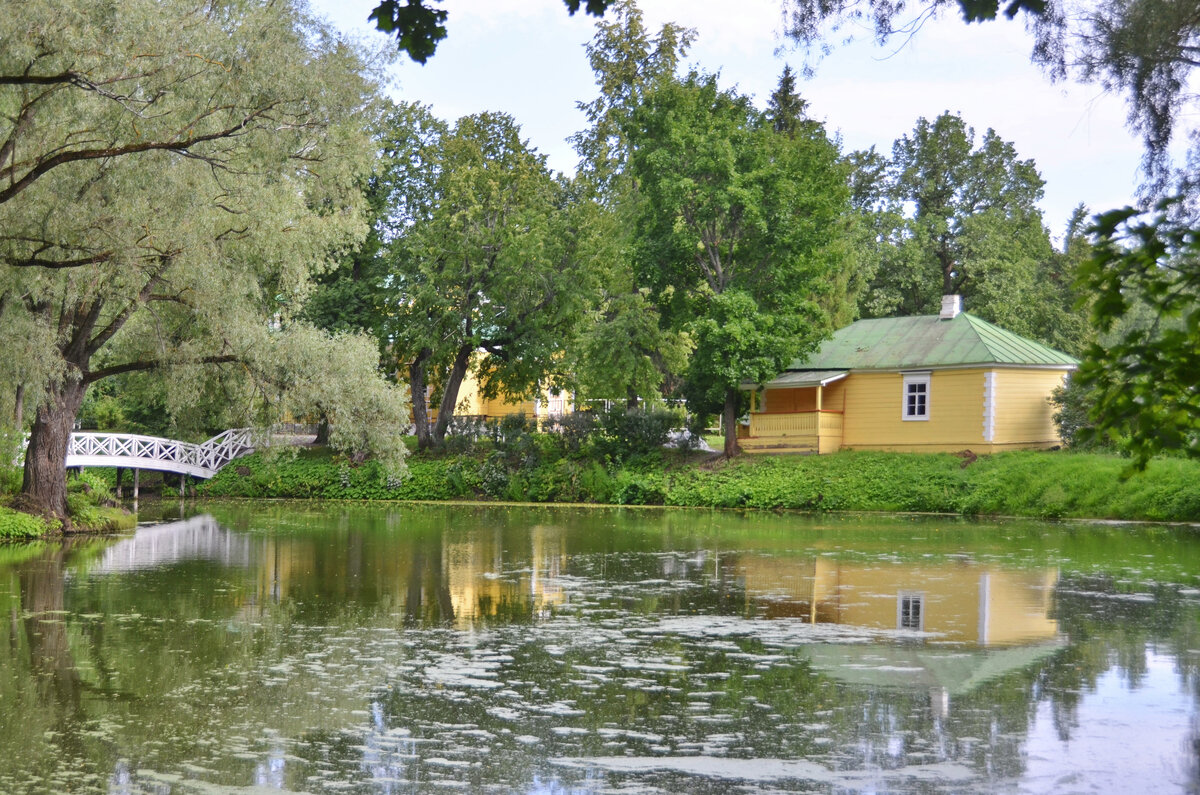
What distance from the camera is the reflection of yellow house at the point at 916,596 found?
1174 cm

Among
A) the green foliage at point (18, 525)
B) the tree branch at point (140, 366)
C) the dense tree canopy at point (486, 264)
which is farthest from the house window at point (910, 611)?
the dense tree canopy at point (486, 264)

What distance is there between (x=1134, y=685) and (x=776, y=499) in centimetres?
2317

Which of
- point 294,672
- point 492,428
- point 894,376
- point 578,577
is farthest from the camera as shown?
point 492,428

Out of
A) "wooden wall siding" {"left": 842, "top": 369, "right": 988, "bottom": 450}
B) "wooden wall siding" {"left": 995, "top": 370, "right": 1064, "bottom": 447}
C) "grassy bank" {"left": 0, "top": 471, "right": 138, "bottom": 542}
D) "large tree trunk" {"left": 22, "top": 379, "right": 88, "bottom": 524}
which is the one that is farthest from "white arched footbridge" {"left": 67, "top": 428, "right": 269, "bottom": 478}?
"wooden wall siding" {"left": 995, "top": 370, "right": 1064, "bottom": 447}

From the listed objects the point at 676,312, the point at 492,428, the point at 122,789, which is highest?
the point at 676,312

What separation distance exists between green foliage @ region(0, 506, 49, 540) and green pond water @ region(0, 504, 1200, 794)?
3332mm

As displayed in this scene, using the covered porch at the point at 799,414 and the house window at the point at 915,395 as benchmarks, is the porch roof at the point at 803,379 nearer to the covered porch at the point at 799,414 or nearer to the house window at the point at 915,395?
the covered porch at the point at 799,414

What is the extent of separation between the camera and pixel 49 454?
77.0ft

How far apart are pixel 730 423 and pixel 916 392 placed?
A: 5.74m

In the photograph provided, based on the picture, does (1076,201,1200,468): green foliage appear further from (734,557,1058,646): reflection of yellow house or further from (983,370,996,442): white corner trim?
(983,370,996,442): white corner trim

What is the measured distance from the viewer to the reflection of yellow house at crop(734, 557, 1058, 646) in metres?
11.7

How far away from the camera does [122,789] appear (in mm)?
6301

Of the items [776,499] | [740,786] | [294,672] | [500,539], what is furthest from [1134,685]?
[776,499]

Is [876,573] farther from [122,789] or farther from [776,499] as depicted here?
[776,499]
